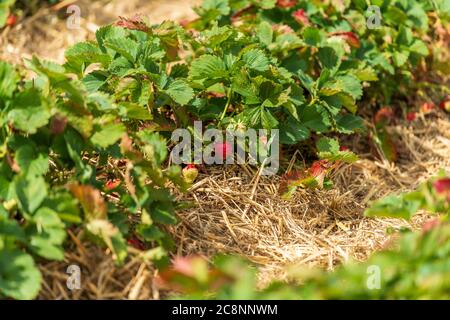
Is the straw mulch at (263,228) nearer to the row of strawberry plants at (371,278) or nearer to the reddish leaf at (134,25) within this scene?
the row of strawberry plants at (371,278)

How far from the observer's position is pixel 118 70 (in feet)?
7.20

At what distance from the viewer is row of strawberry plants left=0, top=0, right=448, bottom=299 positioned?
172 centimetres

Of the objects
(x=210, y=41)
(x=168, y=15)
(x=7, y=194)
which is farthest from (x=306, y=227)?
(x=168, y=15)

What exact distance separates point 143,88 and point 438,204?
99 centimetres

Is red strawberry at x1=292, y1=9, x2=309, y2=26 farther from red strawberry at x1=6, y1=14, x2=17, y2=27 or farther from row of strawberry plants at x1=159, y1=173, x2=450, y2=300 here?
red strawberry at x1=6, y1=14, x2=17, y2=27

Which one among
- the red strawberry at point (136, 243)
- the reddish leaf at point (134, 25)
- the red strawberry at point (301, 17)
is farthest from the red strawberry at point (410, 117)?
the red strawberry at point (136, 243)

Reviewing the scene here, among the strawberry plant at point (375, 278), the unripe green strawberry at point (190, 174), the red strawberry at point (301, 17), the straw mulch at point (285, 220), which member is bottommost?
the strawberry plant at point (375, 278)

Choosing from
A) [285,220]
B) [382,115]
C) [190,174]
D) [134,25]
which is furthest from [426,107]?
[134,25]

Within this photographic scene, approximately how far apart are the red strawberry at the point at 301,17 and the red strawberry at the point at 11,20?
4.57 feet

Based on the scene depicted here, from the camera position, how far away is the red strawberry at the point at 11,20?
10.5 ft

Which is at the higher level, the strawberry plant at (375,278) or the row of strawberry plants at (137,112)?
the row of strawberry plants at (137,112)

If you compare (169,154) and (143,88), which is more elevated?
(143,88)

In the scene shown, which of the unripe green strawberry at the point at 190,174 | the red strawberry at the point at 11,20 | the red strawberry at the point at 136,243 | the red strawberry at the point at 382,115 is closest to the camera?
the red strawberry at the point at 136,243
